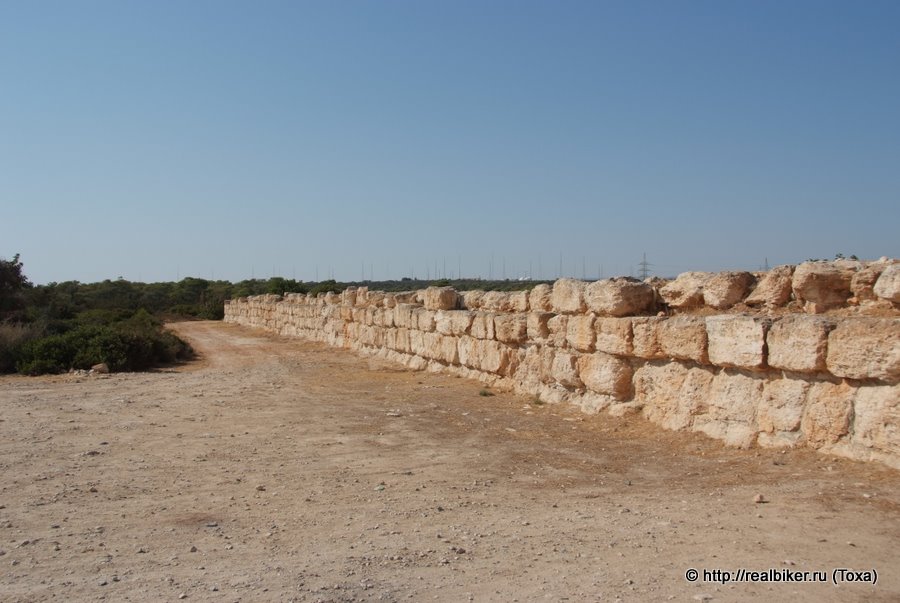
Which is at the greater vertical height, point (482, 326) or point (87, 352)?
point (482, 326)

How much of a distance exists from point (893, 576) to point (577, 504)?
186 centimetres

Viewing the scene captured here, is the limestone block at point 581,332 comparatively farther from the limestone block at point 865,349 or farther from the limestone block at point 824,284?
the limestone block at point 865,349

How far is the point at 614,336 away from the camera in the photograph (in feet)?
25.8

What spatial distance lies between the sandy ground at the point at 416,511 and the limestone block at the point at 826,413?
0.74 ft

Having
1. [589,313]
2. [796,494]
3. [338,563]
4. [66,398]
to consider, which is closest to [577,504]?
[796,494]

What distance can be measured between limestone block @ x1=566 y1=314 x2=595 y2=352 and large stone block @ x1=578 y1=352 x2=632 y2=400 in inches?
5.5

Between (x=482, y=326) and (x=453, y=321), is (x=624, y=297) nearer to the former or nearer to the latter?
(x=482, y=326)

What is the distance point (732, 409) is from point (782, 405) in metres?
0.52

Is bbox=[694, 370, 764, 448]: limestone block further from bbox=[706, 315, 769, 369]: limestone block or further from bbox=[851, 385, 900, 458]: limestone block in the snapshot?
bbox=[851, 385, 900, 458]: limestone block

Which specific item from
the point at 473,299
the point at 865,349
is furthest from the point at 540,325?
the point at 865,349

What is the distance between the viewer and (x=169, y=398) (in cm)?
949

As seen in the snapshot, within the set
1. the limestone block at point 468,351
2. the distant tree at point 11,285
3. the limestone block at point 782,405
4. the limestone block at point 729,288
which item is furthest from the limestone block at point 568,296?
the distant tree at point 11,285

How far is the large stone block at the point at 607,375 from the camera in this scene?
7.82 metres

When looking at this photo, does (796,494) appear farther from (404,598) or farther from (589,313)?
(589,313)
